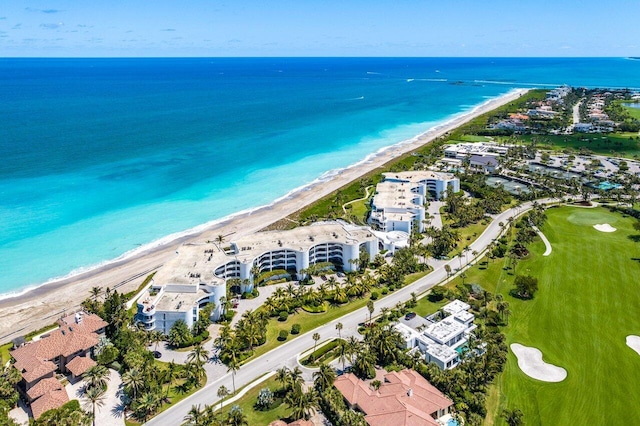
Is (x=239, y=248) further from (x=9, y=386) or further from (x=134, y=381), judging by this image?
(x=9, y=386)

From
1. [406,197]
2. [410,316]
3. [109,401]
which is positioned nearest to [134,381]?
[109,401]

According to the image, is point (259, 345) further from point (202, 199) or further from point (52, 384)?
point (202, 199)

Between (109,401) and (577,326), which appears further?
(577,326)

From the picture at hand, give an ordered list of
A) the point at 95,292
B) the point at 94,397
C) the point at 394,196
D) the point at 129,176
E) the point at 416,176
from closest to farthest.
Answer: the point at 94,397 < the point at 95,292 < the point at 394,196 < the point at 416,176 < the point at 129,176

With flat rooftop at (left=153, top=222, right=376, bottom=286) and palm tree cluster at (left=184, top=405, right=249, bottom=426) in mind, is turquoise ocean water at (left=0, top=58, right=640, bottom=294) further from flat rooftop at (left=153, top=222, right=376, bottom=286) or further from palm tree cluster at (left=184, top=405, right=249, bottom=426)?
palm tree cluster at (left=184, top=405, right=249, bottom=426)

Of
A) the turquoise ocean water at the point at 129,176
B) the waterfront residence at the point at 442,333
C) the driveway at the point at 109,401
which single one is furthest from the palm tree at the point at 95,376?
the waterfront residence at the point at 442,333

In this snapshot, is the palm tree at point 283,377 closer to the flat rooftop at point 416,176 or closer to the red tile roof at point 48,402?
the red tile roof at point 48,402

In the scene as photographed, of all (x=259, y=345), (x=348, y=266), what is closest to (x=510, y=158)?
(x=348, y=266)

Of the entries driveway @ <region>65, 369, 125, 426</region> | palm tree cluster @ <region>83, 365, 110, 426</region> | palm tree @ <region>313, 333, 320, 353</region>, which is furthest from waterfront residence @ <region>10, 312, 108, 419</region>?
palm tree @ <region>313, 333, 320, 353</region>

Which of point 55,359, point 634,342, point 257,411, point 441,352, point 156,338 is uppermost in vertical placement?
point 441,352
